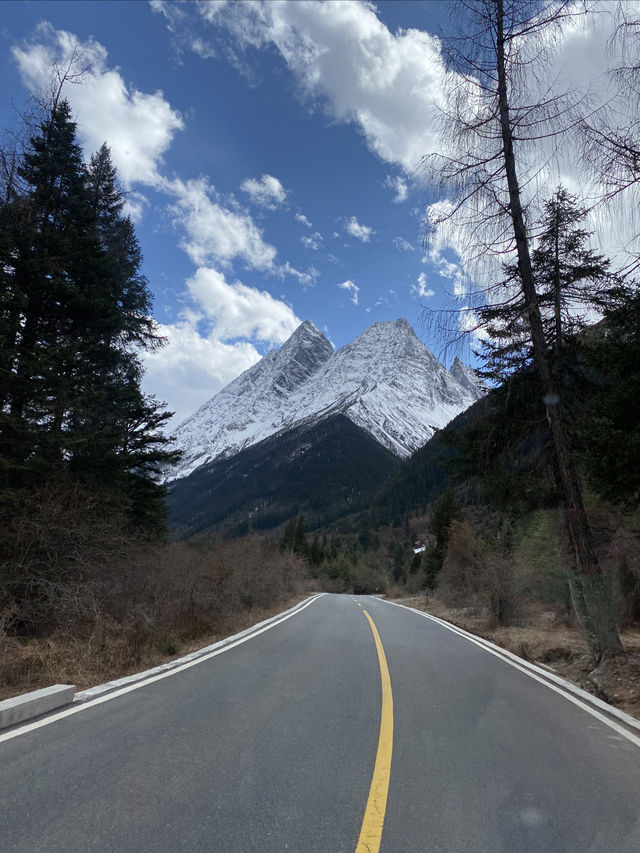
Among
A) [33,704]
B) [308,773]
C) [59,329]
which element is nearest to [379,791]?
[308,773]

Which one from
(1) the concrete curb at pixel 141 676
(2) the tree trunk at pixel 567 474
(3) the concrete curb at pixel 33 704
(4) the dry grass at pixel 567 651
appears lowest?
(4) the dry grass at pixel 567 651

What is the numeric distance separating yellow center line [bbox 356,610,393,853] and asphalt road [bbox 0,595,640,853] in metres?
0.05

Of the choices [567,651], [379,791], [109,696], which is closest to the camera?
[379,791]

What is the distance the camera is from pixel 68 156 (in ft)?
41.6

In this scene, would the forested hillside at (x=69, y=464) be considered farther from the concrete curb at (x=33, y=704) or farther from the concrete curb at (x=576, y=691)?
the concrete curb at (x=576, y=691)

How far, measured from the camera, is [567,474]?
28.0 ft

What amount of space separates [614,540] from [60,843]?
1767 cm

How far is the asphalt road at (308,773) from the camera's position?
2764 millimetres

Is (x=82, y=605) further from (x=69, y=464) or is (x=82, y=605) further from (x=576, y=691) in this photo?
(x=576, y=691)

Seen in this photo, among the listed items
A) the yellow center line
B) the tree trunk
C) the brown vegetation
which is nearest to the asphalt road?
the yellow center line

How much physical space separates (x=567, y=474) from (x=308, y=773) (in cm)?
711

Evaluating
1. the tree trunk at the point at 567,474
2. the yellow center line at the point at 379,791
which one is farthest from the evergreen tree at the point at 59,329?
the tree trunk at the point at 567,474

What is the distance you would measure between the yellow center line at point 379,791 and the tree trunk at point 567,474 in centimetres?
455

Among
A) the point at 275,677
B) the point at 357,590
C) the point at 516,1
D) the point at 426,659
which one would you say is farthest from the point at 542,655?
the point at 357,590
